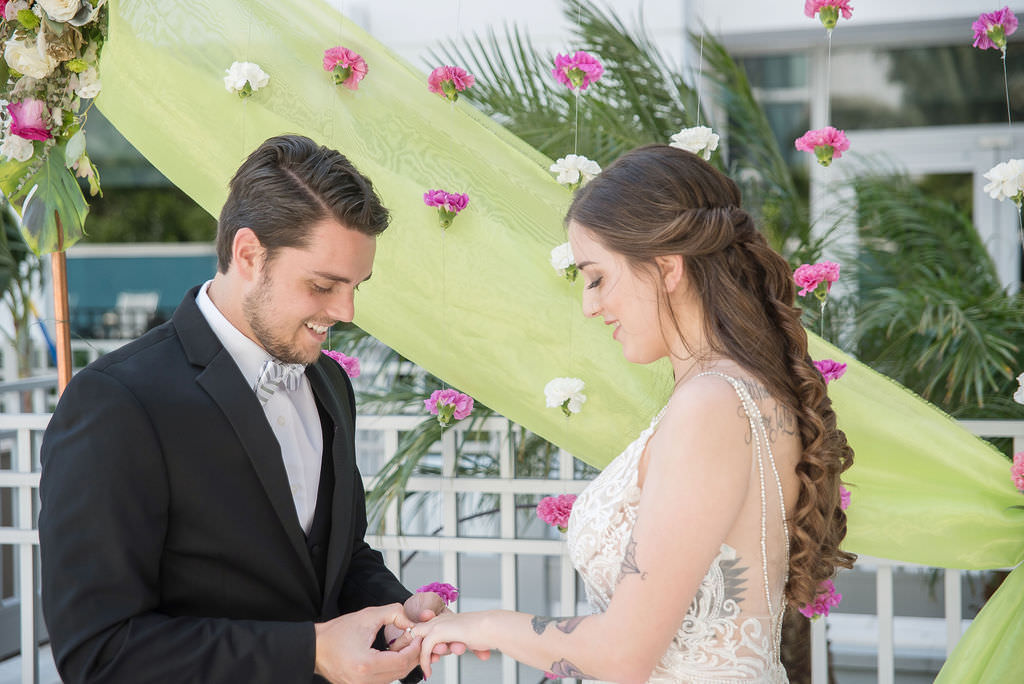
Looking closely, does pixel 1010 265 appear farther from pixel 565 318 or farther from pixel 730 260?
pixel 730 260

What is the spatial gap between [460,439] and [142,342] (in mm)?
1415

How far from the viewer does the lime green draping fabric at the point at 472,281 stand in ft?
7.47

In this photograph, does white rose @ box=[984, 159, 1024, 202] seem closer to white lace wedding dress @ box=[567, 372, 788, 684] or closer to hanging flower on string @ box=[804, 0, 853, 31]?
hanging flower on string @ box=[804, 0, 853, 31]

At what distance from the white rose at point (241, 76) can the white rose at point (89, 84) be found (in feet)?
0.94

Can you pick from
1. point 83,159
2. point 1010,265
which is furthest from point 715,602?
point 1010,265

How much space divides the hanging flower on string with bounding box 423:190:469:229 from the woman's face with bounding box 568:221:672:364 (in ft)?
2.05

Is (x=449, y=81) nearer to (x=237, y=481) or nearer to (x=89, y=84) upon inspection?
(x=89, y=84)

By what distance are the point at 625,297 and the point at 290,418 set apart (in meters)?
0.67

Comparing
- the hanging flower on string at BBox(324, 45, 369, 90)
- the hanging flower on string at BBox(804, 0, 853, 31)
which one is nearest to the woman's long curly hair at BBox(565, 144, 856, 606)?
the hanging flower on string at BBox(324, 45, 369, 90)

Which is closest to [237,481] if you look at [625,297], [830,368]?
[625,297]

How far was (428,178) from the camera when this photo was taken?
234 centimetres

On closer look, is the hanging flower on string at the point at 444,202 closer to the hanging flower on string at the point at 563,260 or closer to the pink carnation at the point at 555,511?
the hanging flower on string at the point at 563,260

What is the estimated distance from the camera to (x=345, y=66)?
2.30 metres

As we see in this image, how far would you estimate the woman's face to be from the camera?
1.65 m
